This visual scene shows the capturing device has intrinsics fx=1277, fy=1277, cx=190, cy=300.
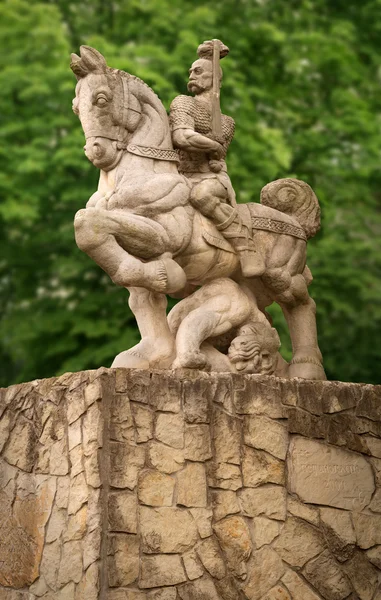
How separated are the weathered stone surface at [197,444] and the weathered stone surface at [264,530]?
21.4 inches

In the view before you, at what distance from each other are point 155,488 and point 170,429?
39 cm

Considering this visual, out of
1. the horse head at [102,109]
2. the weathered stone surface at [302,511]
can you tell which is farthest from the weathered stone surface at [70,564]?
the horse head at [102,109]

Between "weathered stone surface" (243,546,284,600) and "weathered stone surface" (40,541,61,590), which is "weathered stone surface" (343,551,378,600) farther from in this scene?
"weathered stone surface" (40,541,61,590)

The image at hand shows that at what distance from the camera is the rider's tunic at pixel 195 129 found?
9062 mm

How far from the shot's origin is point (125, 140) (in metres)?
8.88

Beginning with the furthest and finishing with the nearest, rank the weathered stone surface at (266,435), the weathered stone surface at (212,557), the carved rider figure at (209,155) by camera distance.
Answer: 1. the carved rider figure at (209,155)
2. the weathered stone surface at (266,435)
3. the weathered stone surface at (212,557)

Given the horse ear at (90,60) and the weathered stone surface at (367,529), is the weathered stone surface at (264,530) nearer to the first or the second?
the weathered stone surface at (367,529)

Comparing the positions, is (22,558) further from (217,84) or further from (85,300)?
(85,300)

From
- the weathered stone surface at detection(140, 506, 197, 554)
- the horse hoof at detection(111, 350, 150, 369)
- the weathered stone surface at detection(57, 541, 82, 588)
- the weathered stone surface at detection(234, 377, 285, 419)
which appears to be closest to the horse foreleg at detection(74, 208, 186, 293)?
the horse hoof at detection(111, 350, 150, 369)

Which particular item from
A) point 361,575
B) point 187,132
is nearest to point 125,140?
point 187,132

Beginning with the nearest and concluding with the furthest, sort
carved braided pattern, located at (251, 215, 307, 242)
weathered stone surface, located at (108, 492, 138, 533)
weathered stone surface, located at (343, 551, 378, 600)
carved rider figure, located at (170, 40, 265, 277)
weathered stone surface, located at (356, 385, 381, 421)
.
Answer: weathered stone surface, located at (108, 492, 138, 533)
weathered stone surface, located at (343, 551, 378, 600)
weathered stone surface, located at (356, 385, 381, 421)
carved rider figure, located at (170, 40, 265, 277)
carved braided pattern, located at (251, 215, 307, 242)

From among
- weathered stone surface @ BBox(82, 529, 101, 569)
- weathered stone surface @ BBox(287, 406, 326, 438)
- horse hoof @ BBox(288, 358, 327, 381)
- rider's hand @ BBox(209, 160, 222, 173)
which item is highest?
rider's hand @ BBox(209, 160, 222, 173)

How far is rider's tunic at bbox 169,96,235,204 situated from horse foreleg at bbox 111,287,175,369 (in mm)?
929

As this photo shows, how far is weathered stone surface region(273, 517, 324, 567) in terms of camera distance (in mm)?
8250
